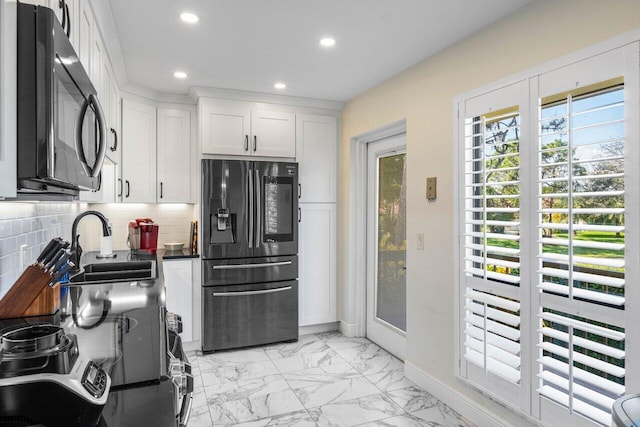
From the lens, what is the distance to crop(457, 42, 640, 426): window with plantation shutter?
1695 mm

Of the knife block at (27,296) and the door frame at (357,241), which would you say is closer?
the knife block at (27,296)

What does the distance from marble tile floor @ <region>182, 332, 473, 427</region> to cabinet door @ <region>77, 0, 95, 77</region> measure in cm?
210

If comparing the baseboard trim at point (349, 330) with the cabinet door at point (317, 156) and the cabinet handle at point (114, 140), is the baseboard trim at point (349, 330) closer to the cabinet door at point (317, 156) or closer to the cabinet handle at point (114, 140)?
the cabinet door at point (317, 156)

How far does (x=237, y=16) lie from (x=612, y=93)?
6.29 feet

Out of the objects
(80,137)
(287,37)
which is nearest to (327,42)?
(287,37)

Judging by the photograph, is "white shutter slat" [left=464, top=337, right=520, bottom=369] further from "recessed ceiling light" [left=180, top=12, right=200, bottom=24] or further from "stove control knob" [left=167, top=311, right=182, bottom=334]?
"recessed ceiling light" [left=180, top=12, right=200, bottom=24]

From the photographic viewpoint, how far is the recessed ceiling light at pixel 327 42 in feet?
8.50

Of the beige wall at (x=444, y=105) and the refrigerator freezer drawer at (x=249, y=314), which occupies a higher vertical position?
the beige wall at (x=444, y=105)

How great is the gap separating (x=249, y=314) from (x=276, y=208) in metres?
1.01

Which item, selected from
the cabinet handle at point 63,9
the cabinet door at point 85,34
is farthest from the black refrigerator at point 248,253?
the cabinet handle at point 63,9

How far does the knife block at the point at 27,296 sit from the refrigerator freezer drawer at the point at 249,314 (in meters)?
2.10

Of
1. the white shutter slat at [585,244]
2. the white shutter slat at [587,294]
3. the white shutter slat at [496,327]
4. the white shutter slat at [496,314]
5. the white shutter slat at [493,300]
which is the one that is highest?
the white shutter slat at [585,244]

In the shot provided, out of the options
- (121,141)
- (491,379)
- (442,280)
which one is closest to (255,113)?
(121,141)

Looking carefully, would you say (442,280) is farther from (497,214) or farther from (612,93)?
(612,93)
